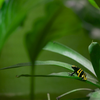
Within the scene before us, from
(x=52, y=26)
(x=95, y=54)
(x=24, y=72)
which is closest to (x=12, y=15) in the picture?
(x=52, y=26)

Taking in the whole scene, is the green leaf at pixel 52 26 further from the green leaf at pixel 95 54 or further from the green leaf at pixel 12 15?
the green leaf at pixel 95 54

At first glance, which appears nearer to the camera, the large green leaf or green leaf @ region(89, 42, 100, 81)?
the large green leaf

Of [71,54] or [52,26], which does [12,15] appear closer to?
[52,26]

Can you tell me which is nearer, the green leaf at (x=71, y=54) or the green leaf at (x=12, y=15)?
the green leaf at (x=12, y=15)

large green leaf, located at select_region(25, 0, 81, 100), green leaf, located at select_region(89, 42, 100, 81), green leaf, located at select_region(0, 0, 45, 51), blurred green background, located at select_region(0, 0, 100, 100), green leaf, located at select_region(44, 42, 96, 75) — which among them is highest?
blurred green background, located at select_region(0, 0, 100, 100)

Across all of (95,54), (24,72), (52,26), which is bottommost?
(52,26)

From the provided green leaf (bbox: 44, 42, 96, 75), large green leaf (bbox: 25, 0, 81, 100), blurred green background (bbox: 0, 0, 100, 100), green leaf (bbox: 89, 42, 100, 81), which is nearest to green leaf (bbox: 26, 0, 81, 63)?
large green leaf (bbox: 25, 0, 81, 100)

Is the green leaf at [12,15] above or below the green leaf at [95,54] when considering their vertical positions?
below

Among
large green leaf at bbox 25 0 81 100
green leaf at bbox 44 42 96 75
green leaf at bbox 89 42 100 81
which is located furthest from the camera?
green leaf at bbox 44 42 96 75

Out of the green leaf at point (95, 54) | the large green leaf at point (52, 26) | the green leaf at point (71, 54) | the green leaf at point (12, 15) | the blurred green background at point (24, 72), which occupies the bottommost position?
the large green leaf at point (52, 26)

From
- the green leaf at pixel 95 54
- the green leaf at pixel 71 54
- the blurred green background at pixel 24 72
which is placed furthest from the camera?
the blurred green background at pixel 24 72

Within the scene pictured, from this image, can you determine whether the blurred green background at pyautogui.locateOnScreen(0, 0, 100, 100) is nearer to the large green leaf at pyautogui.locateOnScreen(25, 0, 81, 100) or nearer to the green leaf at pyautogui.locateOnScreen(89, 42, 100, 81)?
the green leaf at pyautogui.locateOnScreen(89, 42, 100, 81)

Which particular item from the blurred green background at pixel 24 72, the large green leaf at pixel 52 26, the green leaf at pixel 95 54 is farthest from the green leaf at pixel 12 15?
the blurred green background at pixel 24 72
